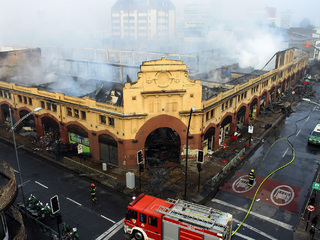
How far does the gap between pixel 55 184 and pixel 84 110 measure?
25.3 ft

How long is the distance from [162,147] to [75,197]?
10.4 m

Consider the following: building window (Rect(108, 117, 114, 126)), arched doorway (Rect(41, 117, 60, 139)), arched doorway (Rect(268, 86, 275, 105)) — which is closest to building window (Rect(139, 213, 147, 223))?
building window (Rect(108, 117, 114, 126))

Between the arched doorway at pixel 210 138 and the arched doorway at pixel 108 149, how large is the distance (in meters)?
9.40

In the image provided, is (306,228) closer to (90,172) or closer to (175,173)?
(175,173)

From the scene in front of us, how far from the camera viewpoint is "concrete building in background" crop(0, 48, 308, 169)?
88.5 ft

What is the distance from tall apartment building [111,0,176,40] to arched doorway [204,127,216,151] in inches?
3045

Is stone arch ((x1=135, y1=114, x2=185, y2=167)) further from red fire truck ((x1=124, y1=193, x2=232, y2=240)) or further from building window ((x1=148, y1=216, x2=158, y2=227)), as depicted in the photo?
building window ((x1=148, y1=216, x2=158, y2=227))

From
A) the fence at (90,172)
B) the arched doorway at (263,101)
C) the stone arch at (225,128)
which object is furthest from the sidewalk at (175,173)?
the arched doorway at (263,101)

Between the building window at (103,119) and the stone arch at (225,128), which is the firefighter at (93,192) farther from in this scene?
the stone arch at (225,128)

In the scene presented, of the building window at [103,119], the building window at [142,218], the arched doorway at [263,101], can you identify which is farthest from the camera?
the arched doorway at [263,101]

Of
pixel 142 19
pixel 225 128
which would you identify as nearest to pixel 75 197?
pixel 225 128

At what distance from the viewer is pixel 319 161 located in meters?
30.8

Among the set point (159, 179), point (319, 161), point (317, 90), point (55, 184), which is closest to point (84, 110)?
point (55, 184)

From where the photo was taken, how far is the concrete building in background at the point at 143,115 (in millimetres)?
26969
